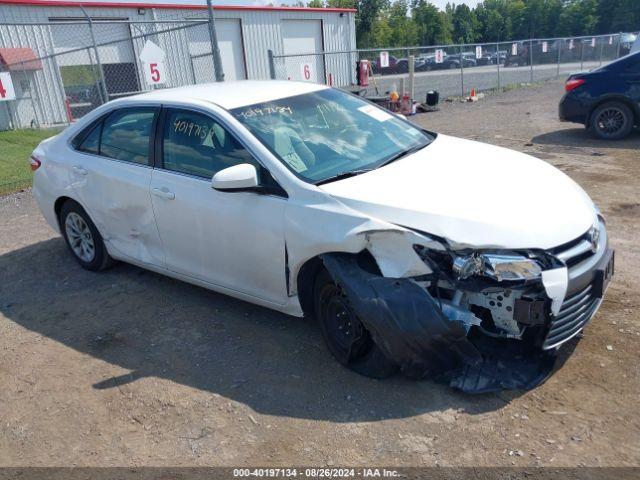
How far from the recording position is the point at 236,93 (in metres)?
4.50

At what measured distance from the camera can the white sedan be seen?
10.2 ft

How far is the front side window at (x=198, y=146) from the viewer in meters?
4.03

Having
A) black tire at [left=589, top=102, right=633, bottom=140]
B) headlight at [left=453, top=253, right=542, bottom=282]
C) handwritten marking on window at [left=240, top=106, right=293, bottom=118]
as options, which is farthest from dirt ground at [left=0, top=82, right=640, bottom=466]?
black tire at [left=589, top=102, right=633, bottom=140]

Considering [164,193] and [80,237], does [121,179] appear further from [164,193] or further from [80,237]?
[80,237]

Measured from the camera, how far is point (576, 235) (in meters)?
3.24

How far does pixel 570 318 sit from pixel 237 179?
7.04 feet

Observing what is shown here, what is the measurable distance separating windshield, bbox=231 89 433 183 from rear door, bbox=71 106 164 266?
103cm

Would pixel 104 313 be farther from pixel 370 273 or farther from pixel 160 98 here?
pixel 370 273

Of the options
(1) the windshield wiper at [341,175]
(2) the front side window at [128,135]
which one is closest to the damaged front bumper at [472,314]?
(1) the windshield wiper at [341,175]

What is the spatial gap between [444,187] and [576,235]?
0.80 metres

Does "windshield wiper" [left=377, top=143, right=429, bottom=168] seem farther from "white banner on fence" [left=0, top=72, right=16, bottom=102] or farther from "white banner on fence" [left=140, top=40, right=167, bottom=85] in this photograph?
"white banner on fence" [left=0, top=72, right=16, bottom=102]

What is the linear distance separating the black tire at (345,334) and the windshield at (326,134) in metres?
0.71

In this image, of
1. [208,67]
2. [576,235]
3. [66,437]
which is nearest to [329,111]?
[576,235]

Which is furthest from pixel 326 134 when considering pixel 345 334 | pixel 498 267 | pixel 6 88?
pixel 6 88
